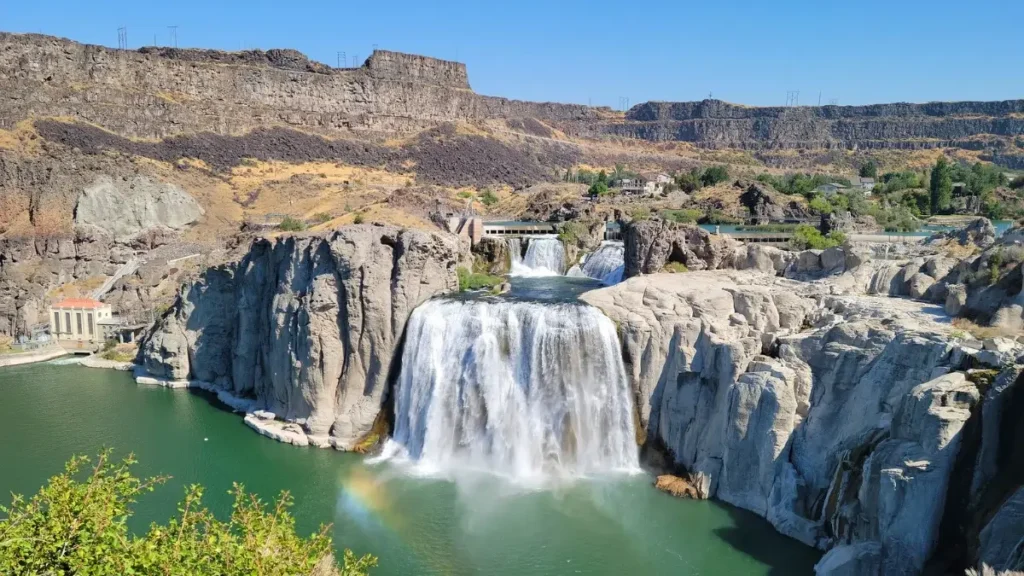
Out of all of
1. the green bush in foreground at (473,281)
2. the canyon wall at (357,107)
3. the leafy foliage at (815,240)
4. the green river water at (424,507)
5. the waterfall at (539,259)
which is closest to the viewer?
the green river water at (424,507)

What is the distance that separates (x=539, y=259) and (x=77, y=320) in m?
24.2

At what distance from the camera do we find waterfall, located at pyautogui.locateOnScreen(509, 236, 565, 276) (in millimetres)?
38656

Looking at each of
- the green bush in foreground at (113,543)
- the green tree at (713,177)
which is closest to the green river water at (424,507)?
the green bush in foreground at (113,543)

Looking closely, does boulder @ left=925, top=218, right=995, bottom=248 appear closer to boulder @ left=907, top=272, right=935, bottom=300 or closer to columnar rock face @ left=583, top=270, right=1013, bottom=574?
boulder @ left=907, top=272, right=935, bottom=300

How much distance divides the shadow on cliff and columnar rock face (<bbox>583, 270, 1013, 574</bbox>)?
0.31 metres

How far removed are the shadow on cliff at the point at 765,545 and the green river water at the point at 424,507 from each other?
1.0 inches

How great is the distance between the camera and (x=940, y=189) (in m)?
50.9

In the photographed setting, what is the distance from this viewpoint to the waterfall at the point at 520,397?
2316 cm

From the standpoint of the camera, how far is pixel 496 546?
18.5 metres

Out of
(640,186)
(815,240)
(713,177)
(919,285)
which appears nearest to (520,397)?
(919,285)

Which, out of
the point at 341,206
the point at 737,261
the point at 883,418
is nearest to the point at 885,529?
the point at 883,418

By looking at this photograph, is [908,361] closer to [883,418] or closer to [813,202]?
[883,418]

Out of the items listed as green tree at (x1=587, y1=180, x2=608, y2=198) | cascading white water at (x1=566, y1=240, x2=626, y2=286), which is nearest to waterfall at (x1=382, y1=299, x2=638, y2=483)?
cascading white water at (x1=566, y1=240, x2=626, y2=286)

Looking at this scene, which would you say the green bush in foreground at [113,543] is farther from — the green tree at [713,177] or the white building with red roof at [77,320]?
the green tree at [713,177]
